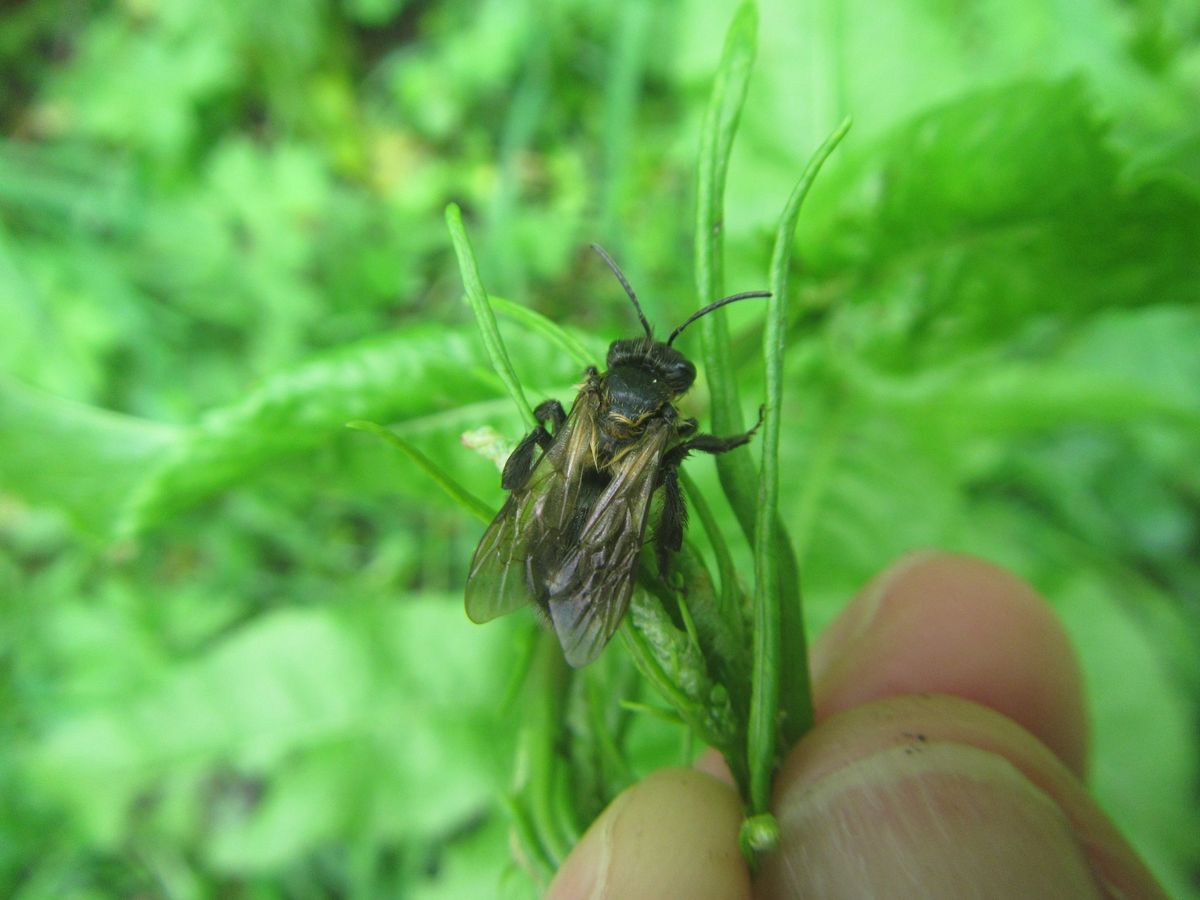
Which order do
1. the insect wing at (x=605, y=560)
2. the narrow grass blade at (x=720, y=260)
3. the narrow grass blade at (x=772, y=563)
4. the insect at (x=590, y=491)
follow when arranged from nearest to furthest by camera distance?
1. the narrow grass blade at (x=772, y=563)
2. the narrow grass blade at (x=720, y=260)
3. the insect wing at (x=605, y=560)
4. the insect at (x=590, y=491)

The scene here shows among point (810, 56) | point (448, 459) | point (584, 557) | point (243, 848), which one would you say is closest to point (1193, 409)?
point (810, 56)

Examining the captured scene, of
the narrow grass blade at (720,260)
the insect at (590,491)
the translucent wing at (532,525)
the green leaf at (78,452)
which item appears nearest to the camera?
the narrow grass blade at (720,260)

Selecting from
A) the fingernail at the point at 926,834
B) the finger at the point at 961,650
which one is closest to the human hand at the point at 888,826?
the fingernail at the point at 926,834

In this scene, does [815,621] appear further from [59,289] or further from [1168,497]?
[59,289]

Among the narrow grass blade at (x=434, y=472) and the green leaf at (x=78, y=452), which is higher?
the green leaf at (x=78, y=452)

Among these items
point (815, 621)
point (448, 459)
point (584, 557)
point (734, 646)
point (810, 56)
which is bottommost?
point (815, 621)

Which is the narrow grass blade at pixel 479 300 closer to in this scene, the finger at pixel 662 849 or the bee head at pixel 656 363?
the finger at pixel 662 849

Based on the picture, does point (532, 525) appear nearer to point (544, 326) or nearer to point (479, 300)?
point (544, 326)
